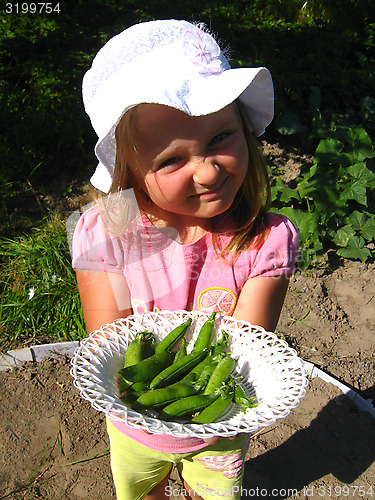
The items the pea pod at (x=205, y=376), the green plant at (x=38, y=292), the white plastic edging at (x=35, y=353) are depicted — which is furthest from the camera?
the green plant at (x=38, y=292)

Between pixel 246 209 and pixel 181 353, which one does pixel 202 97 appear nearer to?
pixel 246 209

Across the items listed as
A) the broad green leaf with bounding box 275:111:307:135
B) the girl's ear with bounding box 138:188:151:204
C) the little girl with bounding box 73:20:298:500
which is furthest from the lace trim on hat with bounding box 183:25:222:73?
the broad green leaf with bounding box 275:111:307:135

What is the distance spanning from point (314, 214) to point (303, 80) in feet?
8.56

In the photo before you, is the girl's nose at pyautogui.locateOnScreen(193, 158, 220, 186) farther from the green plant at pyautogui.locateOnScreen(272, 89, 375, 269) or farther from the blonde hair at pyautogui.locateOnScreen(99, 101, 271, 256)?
the green plant at pyautogui.locateOnScreen(272, 89, 375, 269)

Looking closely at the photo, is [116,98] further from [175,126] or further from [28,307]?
[28,307]

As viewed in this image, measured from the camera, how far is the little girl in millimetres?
1800

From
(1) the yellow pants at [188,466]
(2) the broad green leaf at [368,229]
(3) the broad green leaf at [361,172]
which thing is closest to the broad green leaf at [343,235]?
(2) the broad green leaf at [368,229]

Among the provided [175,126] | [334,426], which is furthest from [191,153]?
[334,426]

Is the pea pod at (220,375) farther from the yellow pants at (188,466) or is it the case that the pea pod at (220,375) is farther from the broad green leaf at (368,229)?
the broad green leaf at (368,229)

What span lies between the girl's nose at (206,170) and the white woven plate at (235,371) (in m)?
0.67

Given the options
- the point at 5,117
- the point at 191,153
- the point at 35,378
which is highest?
the point at 191,153

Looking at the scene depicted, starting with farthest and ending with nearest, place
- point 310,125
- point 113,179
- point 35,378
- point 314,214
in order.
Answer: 1. point 310,125
2. point 314,214
3. point 35,378
4. point 113,179

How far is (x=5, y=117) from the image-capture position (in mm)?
5305

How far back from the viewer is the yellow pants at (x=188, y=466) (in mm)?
2152
